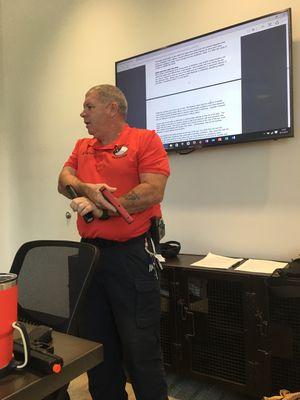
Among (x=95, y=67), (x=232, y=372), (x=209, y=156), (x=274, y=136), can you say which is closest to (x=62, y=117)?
(x=95, y=67)

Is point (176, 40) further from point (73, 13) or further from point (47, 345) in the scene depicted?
point (47, 345)

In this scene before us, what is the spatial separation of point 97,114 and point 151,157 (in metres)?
0.34

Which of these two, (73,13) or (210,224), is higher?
(73,13)

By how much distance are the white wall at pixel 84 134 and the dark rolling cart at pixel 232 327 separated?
40 centimetres

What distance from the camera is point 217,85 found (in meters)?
2.29

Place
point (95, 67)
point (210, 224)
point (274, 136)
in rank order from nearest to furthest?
1. point (274, 136)
2. point (210, 224)
3. point (95, 67)

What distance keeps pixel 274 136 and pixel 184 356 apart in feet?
4.26

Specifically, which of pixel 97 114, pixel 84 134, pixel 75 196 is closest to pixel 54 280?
pixel 75 196

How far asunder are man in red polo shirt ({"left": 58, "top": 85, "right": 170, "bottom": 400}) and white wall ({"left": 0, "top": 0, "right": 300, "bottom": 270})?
776mm

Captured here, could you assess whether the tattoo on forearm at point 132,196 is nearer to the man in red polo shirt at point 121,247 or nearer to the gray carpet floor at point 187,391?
the man in red polo shirt at point 121,247

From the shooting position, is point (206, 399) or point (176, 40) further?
point (176, 40)

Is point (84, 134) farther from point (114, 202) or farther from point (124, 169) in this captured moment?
point (114, 202)

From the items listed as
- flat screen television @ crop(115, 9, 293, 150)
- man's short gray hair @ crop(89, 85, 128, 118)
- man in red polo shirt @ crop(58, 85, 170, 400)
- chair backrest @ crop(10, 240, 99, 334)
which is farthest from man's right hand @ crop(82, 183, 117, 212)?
flat screen television @ crop(115, 9, 293, 150)

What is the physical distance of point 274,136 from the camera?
2.09 meters
